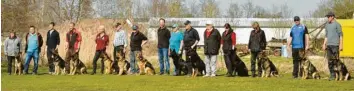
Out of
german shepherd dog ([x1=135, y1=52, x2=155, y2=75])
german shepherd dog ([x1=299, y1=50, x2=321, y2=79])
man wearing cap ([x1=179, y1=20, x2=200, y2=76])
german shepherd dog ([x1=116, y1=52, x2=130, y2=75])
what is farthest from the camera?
german shepherd dog ([x1=116, y1=52, x2=130, y2=75])

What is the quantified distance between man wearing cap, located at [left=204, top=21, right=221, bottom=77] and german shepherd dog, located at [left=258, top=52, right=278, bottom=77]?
1.20m

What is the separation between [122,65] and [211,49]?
3041mm

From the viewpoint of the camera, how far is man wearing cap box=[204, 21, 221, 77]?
53.4ft

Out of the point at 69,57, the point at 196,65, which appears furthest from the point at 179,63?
the point at 69,57

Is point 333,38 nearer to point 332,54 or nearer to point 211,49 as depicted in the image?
point 332,54

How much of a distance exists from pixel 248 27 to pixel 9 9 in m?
48.2

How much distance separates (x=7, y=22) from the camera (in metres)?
25.0

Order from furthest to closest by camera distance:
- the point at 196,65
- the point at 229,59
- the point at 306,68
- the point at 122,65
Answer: the point at 122,65 < the point at 196,65 < the point at 229,59 < the point at 306,68

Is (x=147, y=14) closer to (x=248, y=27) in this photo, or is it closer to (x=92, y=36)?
(x=92, y=36)

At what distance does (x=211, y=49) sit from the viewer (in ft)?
53.5

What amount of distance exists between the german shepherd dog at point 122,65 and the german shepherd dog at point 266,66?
4.21 metres

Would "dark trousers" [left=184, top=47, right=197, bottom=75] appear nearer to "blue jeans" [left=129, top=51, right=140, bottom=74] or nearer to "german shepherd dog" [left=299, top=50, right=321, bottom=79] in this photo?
"blue jeans" [left=129, top=51, right=140, bottom=74]

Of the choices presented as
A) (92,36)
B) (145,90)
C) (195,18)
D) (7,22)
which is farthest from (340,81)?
(195,18)

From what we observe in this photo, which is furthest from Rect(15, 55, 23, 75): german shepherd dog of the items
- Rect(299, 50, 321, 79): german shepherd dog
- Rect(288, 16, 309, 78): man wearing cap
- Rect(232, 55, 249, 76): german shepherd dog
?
Rect(299, 50, 321, 79): german shepherd dog
